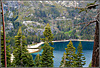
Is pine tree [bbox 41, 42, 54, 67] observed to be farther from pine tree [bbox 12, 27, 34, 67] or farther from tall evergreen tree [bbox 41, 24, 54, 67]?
pine tree [bbox 12, 27, 34, 67]

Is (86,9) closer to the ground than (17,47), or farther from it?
farther from it

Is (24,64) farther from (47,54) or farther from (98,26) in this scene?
Result: (98,26)

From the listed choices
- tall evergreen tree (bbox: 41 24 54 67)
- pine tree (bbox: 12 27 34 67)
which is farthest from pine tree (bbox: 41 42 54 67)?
pine tree (bbox: 12 27 34 67)

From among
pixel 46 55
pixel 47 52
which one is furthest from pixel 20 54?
pixel 47 52

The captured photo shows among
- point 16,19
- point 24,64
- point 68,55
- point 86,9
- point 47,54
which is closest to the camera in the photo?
point 86,9

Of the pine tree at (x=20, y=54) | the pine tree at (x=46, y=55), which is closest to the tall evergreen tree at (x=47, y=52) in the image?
the pine tree at (x=46, y=55)

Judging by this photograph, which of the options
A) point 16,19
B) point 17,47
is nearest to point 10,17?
point 16,19

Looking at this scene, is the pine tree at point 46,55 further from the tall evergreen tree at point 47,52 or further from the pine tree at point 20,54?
the pine tree at point 20,54

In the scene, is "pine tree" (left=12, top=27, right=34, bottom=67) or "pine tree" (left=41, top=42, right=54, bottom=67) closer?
"pine tree" (left=41, top=42, right=54, bottom=67)

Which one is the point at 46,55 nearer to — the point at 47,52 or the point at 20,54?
the point at 47,52

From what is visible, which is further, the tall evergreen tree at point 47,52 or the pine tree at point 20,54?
the pine tree at point 20,54

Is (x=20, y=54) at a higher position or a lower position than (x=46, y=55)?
lower
